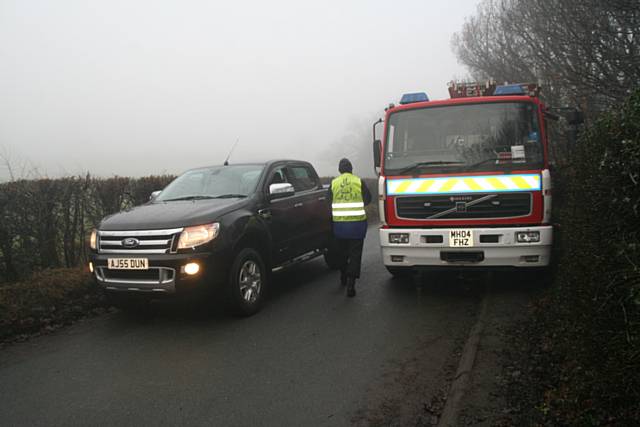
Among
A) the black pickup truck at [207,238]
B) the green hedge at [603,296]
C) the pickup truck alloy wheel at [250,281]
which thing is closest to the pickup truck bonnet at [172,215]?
the black pickup truck at [207,238]

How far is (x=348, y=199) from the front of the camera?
7227 millimetres

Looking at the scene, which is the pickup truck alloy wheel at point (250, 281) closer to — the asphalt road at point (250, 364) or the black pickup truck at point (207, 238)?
the black pickup truck at point (207, 238)

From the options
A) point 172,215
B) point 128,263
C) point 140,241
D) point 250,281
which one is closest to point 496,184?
point 250,281

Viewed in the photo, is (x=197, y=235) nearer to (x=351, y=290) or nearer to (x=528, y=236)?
(x=351, y=290)

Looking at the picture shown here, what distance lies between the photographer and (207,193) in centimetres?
693

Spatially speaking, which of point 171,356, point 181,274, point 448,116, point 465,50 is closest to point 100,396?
point 171,356

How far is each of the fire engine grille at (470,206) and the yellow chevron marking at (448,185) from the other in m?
0.08

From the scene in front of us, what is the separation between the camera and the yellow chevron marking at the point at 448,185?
652 centimetres

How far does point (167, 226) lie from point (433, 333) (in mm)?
3002

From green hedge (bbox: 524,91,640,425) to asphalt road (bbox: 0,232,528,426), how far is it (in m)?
0.98

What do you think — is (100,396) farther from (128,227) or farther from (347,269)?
(347,269)

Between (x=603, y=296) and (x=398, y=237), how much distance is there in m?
3.97

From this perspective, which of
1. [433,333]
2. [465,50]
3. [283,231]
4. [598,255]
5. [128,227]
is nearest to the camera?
[598,255]

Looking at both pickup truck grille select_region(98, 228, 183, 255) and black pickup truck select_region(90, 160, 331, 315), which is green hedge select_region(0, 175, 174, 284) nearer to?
black pickup truck select_region(90, 160, 331, 315)
